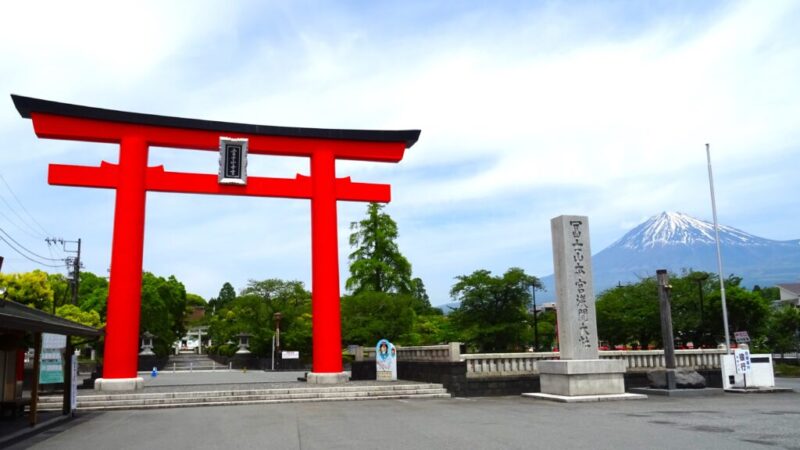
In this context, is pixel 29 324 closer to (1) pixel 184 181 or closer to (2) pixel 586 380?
(1) pixel 184 181

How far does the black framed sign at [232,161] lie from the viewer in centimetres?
1952

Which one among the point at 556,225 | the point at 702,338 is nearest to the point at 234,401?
the point at 556,225

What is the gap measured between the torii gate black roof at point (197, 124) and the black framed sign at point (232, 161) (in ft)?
1.62

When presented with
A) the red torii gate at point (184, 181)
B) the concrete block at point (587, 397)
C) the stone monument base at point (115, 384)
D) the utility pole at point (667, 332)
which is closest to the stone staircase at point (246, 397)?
the stone monument base at point (115, 384)

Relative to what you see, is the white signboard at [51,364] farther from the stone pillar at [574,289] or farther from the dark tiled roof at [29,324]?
the stone pillar at [574,289]

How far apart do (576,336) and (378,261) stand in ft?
98.0

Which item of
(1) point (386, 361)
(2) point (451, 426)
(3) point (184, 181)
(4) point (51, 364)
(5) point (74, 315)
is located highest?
(3) point (184, 181)

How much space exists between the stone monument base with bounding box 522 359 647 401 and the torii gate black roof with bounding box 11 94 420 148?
33.1 ft

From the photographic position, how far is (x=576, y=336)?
50.9 feet

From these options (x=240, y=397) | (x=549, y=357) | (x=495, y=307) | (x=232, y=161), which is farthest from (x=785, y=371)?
(x=232, y=161)

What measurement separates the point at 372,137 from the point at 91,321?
20.6 m

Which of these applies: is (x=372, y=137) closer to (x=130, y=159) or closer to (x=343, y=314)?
(x=130, y=159)

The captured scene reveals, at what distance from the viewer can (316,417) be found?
473 inches

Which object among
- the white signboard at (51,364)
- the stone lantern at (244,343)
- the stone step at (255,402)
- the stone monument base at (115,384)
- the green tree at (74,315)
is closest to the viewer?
the white signboard at (51,364)
